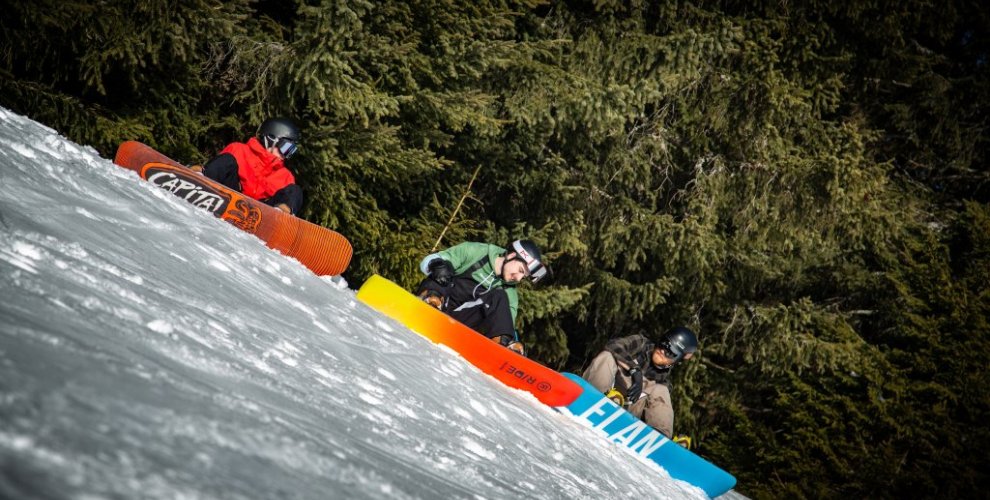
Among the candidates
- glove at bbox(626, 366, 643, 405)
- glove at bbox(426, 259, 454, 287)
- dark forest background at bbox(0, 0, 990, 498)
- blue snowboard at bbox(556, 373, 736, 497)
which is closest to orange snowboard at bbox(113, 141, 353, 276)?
glove at bbox(426, 259, 454, 287)

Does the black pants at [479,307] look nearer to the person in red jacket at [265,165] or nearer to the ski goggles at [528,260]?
the ski goggles at [528,260]

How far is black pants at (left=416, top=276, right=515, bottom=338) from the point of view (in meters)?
7.01

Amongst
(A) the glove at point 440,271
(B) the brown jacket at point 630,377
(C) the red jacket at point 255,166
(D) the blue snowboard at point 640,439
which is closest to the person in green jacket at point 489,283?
(A) the glove at point 440,271

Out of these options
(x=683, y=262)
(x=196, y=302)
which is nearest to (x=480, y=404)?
(x=196, y=302)

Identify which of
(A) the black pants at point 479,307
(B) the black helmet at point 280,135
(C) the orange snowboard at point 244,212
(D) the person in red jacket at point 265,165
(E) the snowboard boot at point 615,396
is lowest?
(E) the snowboard boot at point 615,396

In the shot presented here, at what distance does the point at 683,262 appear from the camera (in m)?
11.8

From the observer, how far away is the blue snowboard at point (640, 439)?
6652 mm

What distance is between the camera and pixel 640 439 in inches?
277

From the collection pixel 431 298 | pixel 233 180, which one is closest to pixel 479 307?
pixel 431 298

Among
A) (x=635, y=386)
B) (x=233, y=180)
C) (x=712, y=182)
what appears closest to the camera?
(x=233, y=180)

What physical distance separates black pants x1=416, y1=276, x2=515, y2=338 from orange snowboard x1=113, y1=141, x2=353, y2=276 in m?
1.03

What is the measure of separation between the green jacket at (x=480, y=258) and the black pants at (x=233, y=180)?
1.33 meters

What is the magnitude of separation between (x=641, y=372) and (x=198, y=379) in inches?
242

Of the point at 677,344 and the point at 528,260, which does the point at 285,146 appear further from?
the point at 677,344
